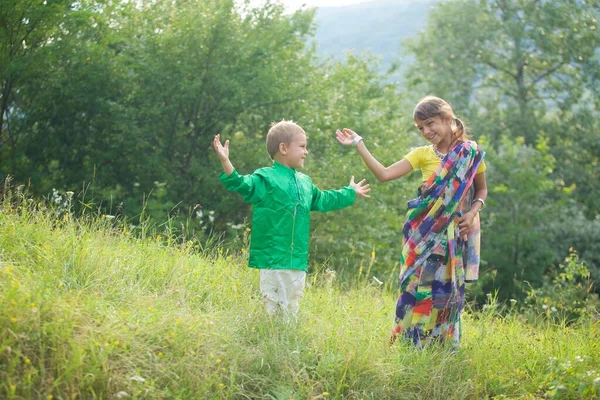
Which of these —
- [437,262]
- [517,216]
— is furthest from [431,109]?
[517,216]

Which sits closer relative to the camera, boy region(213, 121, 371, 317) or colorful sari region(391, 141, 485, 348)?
boy region(213, 121, 371, 317)

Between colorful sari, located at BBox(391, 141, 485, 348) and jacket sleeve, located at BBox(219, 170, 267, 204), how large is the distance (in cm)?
102

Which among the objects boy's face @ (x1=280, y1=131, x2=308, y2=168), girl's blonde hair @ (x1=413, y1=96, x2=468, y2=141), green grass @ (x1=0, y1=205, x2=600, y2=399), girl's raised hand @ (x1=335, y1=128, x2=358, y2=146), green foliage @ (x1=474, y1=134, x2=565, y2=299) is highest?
girl's blonde hair @ (x1=413, y1=96, x2=468, y2=141)

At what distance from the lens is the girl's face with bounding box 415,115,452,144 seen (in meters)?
4.98

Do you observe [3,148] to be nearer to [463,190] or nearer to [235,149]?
[235,149]

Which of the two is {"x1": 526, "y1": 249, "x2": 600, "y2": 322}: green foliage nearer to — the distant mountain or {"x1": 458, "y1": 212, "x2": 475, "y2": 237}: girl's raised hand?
{"x1": 458, "y1": 212, "x2": 475, "y2": 237}: girl's raised hand

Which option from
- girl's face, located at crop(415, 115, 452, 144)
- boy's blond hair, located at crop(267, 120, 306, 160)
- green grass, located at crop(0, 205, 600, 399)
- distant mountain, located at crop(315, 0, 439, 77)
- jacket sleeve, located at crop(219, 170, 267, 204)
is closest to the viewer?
green grass, located at crop(0, 205, 600, 399)

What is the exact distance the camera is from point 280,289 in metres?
4.75

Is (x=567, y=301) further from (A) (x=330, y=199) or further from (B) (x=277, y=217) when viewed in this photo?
(B) (x=277, y=217)

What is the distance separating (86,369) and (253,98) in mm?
9674

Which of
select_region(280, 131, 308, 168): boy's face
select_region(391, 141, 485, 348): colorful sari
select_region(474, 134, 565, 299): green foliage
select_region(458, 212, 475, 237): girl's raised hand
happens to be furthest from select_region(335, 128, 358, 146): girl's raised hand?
select_region(474, 134, 565, 299): green foliage

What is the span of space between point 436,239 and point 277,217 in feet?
3.35

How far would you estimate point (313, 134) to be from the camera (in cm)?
1383

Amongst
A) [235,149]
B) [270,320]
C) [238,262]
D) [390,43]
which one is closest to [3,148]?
[235,149]
